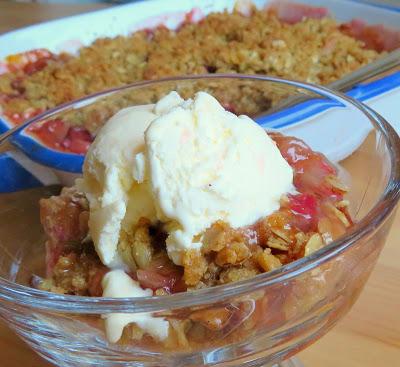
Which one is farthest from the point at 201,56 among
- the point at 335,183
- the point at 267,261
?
the point at 267,261

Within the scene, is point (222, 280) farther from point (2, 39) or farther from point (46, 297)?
point (2, 39)

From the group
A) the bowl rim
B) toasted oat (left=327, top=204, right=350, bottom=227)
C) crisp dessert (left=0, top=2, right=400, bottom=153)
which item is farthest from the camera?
crisp dessert (left=0, top=2, right=400, bottom=153)

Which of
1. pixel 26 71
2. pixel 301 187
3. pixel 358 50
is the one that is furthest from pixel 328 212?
pixel 26 71

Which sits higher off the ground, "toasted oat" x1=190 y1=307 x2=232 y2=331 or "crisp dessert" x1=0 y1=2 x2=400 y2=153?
"toasted oat" x1=190 y1=307 x2=232 y2=331

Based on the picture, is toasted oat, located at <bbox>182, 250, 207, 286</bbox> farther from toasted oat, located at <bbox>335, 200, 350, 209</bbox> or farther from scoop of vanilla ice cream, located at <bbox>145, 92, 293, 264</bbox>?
toasted oat, located at <bbox>335, 200, 350, 209</bbox>

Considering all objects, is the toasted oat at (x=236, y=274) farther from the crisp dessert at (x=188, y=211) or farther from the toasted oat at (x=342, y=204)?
the toasted oat at (x=342, y=204)

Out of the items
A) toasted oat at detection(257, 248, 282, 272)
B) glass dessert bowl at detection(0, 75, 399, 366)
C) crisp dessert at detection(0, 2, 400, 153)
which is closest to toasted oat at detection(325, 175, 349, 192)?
glass dessert bowl at detection(0, 75, 399, 366)

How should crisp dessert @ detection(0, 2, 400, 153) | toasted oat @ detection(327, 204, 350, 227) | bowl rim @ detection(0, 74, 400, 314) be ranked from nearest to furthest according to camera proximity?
1. bowl rim @ detection(0, 74, 400, 314)
2. toasted oat @ detection(327, 204, 350, 227)
3. crisp dessert @ detection(0, 2, 400, 153)
